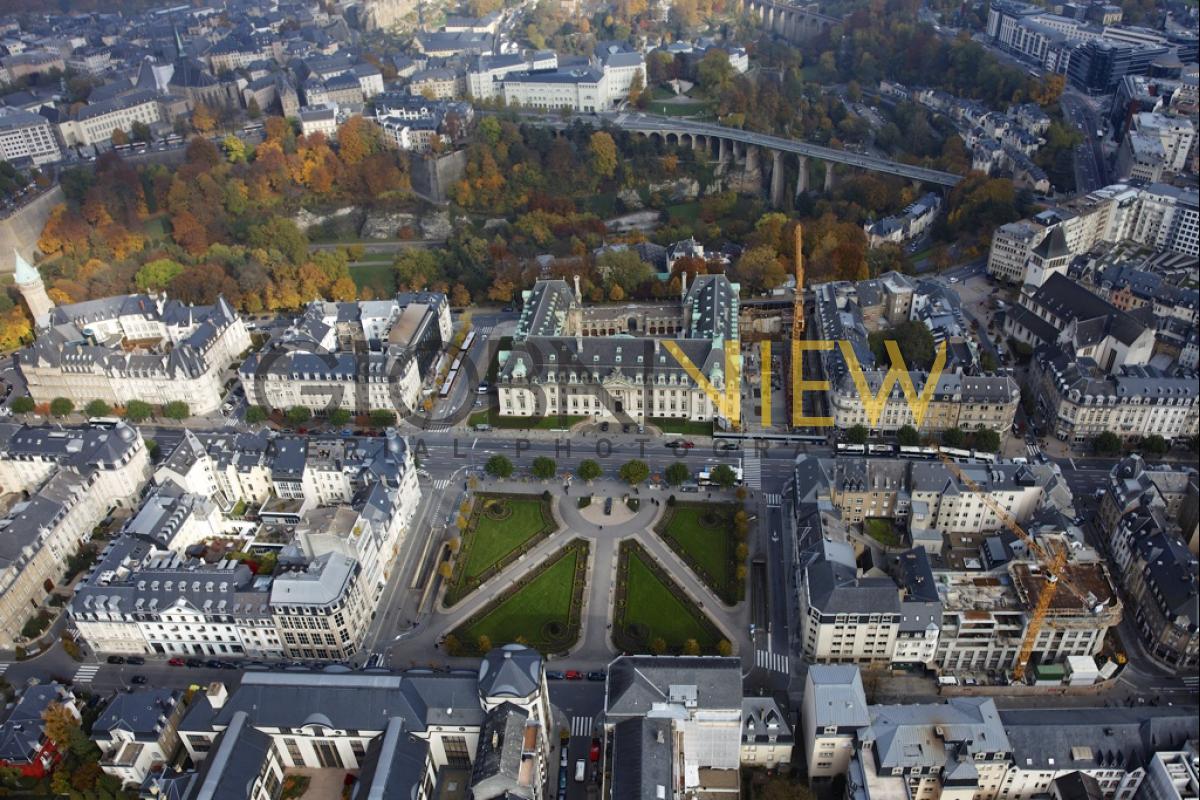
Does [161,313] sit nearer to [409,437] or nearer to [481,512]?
[409,437]

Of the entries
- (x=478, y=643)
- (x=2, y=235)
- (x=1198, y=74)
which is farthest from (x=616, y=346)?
(x=1198, y=74)

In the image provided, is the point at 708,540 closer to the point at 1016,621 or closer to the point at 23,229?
the point at 1016,621

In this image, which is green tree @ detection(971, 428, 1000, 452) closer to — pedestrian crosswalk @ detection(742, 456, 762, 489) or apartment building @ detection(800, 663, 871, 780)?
pedestrian crosswalk @ detection(742, 456, 762, 489)

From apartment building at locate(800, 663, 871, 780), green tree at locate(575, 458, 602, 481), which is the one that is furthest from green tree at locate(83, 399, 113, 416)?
apartment building at locate(800, 663, 871, 780)

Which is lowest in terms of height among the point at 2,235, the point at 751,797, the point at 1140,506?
the point at 751,797

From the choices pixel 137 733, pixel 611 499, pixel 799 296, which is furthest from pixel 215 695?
pixel 799 296

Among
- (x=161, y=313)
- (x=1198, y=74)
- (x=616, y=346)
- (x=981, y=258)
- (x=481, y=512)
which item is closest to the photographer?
(x=481, y=512)

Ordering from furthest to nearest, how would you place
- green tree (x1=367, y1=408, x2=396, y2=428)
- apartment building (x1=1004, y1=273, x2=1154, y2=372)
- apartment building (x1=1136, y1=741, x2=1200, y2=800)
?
green tree (x1=367, y1=408, x2=396, y2=428)
apartment building (x1=1004, y1=273, x2=1154, y2=372)
apartment building (x1=1136, y1=741, x2=1200, y2=800)
